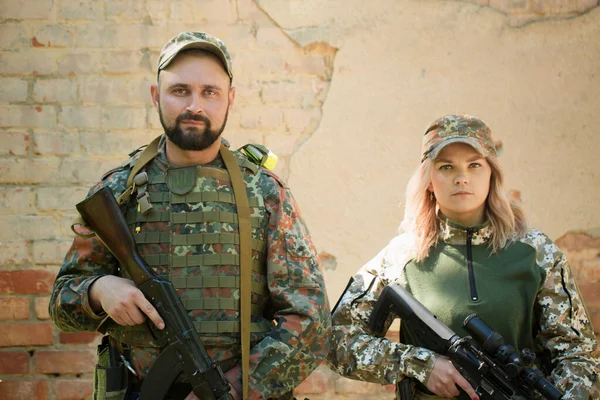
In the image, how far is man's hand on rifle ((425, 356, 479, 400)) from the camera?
2179mm

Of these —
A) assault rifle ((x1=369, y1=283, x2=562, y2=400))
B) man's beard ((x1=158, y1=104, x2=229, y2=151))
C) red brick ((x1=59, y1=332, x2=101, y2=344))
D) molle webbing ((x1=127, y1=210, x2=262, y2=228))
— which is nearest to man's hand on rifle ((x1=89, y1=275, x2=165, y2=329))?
molle webbing ((x1=127, y1=210, x2=262, y2=228))

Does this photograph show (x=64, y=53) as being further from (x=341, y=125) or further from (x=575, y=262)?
(x=575, y=262)

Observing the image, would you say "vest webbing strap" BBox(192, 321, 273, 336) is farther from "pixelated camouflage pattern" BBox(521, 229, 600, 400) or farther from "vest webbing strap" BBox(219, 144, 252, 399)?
"pixelated camouflage pattern" BBox(521, 229, 600, 400)

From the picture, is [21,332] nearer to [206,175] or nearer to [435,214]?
[206,175]

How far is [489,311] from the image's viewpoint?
7.34 feet

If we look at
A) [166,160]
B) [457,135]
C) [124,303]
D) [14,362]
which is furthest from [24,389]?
[457,135]

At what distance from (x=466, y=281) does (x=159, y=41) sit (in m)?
1.96

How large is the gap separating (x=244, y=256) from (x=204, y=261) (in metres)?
0.12

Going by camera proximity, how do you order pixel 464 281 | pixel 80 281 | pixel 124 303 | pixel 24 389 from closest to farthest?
pixel 124 303
pixel 80 281
pixel 464 281
pixel 24 389

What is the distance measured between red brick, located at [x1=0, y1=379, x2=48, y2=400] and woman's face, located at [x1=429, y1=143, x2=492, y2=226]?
7.02ft

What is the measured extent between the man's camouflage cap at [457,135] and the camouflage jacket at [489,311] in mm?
263

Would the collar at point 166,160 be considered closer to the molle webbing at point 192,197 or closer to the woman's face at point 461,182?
the molle webbing at point 192,197

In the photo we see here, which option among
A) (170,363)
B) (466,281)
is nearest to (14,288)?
(170,363)

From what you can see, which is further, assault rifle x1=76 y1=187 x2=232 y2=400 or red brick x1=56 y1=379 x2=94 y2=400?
red brick x1=56 y1=379 x2=94 y2=400
